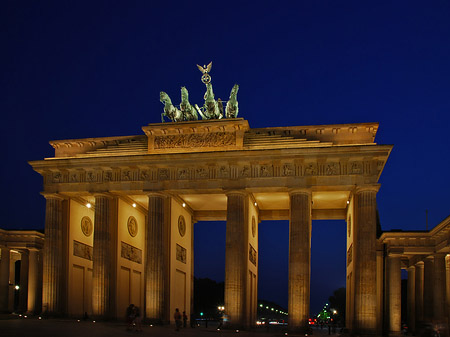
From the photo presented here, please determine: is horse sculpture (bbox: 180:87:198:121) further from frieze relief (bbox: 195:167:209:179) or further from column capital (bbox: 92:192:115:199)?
column capital (bbox: 92:192:115:199)

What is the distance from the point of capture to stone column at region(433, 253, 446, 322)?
145 feet

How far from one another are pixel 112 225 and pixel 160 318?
8331 mm

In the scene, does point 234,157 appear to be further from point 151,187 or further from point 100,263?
point 100,263

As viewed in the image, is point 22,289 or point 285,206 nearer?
point 285,206

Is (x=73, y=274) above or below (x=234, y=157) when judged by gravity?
below

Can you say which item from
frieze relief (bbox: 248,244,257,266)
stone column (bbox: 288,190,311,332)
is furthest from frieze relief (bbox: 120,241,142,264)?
stone column (bbox: 288,190,311,332)

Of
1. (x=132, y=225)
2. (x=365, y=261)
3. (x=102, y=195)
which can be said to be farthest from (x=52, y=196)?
(x=365, y=261)

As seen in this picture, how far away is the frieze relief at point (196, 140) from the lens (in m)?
41.4

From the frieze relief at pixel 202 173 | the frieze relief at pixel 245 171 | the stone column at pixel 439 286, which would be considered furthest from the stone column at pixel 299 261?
the stone column at pixel 439 286

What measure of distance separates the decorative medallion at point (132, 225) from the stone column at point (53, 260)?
5.72 metres

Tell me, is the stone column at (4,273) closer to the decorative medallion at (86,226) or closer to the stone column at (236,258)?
the decorative medallion at (86,226)

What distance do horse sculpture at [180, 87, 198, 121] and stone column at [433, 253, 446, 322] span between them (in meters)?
23.0

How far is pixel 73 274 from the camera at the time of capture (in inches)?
1743

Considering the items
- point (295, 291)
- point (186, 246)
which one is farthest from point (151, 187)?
point (295, 291)
